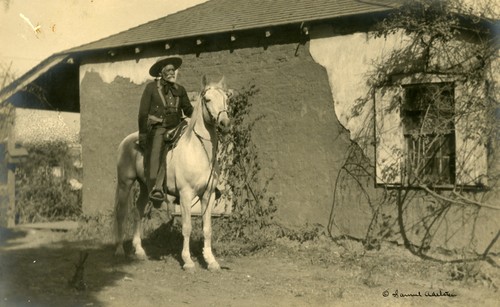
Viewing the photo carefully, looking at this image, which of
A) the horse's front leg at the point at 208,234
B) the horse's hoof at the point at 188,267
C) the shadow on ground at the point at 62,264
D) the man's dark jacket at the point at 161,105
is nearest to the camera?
the shadow on ground at the point at 62,264

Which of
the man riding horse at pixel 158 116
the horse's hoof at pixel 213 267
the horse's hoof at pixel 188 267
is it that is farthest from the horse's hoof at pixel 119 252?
the horse's hoof at pixel 213 267

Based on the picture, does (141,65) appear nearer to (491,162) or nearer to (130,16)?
(130,16)

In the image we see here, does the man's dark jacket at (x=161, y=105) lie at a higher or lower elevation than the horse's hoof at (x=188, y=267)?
higher

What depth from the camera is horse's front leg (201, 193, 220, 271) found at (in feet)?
26.9

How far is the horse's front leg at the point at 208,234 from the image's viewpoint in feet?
26.9

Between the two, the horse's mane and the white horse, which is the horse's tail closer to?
the white horse

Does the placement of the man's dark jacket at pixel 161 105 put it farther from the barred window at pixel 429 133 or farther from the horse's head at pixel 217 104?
the barred window at pixel 429 133

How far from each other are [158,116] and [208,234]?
6.42ft

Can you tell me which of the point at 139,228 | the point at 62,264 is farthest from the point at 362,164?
the point at 62,264

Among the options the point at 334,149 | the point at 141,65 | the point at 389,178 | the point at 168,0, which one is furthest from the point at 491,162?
the point at 168,0

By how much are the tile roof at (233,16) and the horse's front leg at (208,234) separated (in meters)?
3.51

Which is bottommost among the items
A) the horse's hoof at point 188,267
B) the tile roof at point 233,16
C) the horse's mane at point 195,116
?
the horse's hoof at point 188,267

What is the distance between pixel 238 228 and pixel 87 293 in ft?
12.8

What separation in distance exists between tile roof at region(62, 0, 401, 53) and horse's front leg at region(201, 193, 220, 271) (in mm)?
3507
